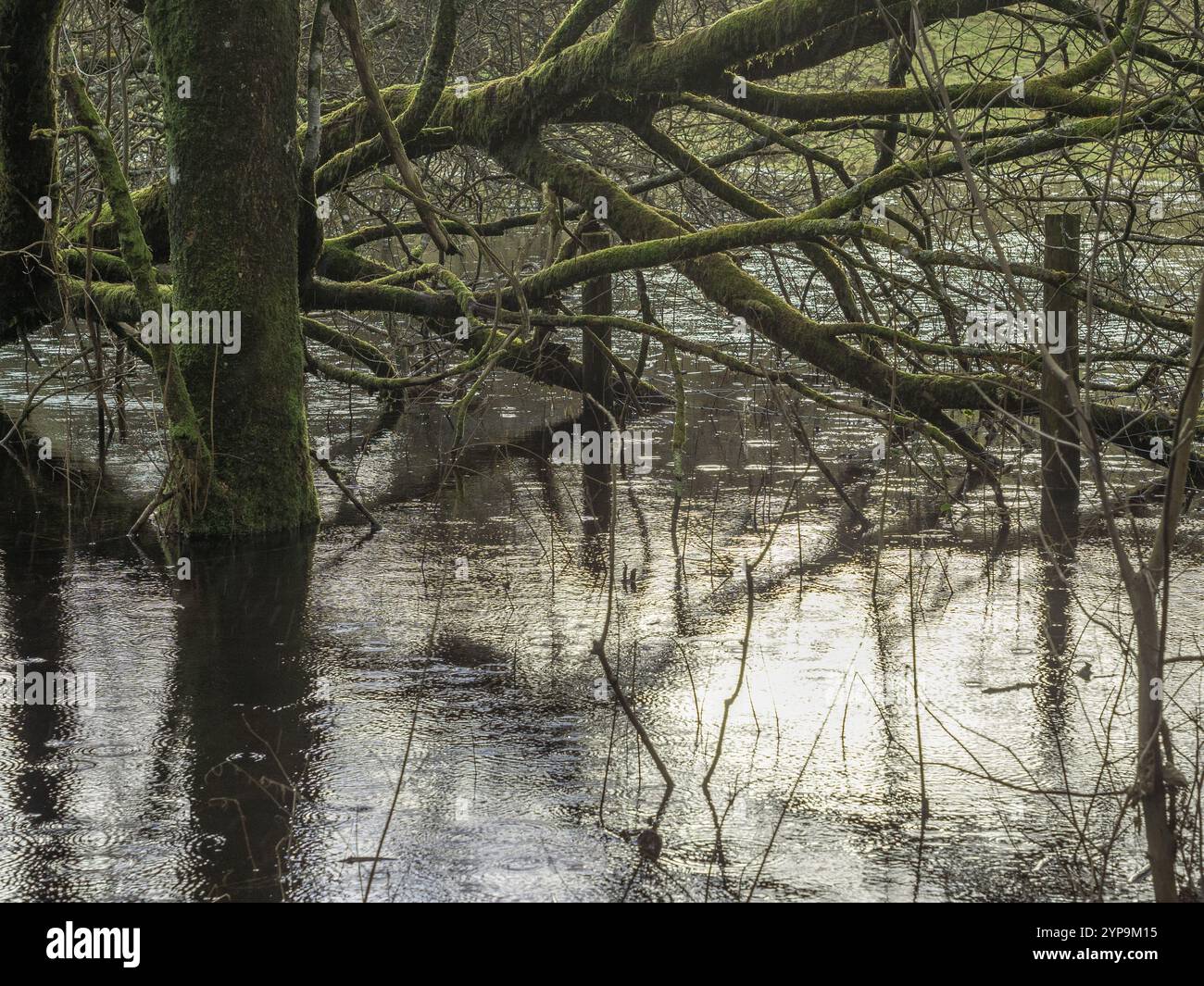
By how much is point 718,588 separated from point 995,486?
2.89 m

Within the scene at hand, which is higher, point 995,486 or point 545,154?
point 545,154

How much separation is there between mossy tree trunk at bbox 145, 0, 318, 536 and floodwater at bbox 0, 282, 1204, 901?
2.13 ft

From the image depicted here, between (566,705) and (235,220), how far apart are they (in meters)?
4.66

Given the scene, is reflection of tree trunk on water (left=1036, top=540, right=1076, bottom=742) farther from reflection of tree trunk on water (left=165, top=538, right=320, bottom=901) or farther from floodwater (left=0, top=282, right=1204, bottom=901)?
reflection of tree trunk on water (left=165, top=538, right=320, bottom=901)

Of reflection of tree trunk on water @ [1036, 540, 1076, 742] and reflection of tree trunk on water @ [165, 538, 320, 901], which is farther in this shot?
reflection of tree trunk on water @ [1036, 540, 1076, 742]

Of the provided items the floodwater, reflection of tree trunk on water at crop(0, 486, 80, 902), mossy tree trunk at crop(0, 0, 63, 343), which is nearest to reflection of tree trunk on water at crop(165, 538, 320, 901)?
the floodwater

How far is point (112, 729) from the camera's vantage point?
20.6 feet

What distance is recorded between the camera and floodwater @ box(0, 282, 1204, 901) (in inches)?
196

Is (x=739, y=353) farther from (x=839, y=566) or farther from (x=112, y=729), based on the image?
(x=112, y=729)

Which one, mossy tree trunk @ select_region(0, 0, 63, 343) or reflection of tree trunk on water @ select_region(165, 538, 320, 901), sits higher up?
mossy tree trunk @ select_region(0, 0, 63, 343)

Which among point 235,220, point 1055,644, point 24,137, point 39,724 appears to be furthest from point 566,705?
point 24,137

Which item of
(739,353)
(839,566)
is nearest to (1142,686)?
(839,566)

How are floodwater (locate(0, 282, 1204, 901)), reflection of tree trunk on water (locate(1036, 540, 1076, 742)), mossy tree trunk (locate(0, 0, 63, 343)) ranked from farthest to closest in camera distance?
1. mossy tree trunk (locate(0, 0, 63, 343))
2. reflection of tree trunk on water (locate(1036, 540, 1076, 742))
3. floodwater (locate(0, 282, 1204, 901))

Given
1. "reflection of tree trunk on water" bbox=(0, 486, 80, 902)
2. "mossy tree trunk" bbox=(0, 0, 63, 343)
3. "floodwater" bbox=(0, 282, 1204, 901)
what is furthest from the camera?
"mossy tree trunk" bbox=(0, 0, 63, 343)
